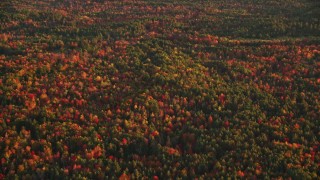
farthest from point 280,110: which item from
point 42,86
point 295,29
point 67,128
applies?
point 295,29

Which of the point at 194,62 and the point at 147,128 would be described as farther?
the point at 194,62

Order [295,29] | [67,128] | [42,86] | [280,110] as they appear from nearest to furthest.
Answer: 1. [67,128]
2. [280,110]
3. [42,86]
4. [295,29]

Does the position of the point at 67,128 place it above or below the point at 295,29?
below

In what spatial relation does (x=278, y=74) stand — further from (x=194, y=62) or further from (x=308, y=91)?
(x=194, y=62)

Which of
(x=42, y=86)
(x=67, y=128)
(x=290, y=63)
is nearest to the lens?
(x=67, y=128)

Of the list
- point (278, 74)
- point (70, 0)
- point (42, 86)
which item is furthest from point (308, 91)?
point (70, 0)

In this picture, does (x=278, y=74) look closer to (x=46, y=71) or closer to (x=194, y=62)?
(x=194, y=62)
